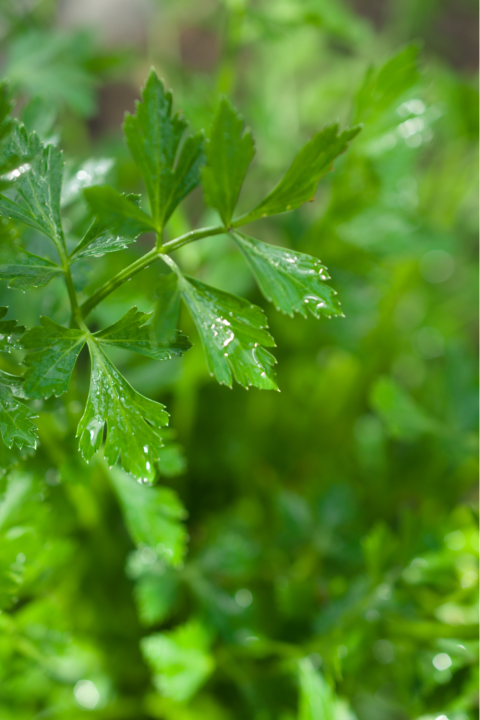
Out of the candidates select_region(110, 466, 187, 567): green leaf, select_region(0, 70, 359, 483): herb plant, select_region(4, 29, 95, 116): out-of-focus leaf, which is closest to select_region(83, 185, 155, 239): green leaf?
select_region(0, 70, 359, 483): herb plant

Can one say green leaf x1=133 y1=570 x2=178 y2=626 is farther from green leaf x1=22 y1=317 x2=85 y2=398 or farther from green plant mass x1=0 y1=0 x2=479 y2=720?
green leaf x1=22 y1=317 x2=85 y2=398

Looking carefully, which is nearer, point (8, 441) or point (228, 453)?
point (8, 441)

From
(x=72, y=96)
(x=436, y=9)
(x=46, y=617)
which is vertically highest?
(x=436, y=9)

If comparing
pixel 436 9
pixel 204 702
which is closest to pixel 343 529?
pixel 204 702

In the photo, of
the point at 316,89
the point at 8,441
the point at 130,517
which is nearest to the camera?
the point at 8,441

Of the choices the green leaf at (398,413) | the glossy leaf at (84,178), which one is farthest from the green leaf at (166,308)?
the green leaf at (398,413)

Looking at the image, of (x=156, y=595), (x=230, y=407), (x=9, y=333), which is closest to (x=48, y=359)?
(x=9, y=333)

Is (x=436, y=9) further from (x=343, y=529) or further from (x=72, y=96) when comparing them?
(x=343, y=529)
